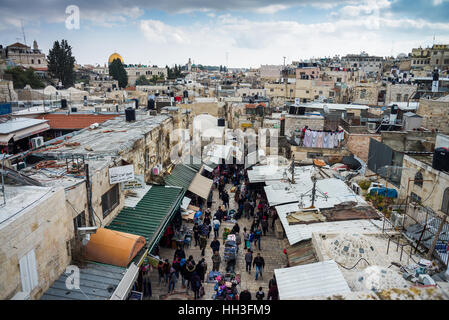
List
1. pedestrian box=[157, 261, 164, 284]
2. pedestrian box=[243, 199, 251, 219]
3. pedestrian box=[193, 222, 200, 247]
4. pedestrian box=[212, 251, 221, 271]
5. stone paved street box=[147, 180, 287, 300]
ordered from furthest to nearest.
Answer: pedestrian box=[243, 199, 251, 219] < pedestrian box=[193, 222, 200, 247] < pedestrian box=[212, 251, 221, 271] < pedestrian box=[157, 261, 164, 284] < stone paved street box=[147, 180, 287, 300]

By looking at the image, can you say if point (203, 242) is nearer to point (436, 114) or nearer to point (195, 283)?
point (195, 283)

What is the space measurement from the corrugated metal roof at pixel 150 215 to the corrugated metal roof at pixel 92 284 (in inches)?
86.6

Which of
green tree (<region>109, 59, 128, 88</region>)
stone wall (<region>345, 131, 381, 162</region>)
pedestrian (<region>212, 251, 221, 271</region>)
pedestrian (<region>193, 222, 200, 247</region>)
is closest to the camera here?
pedestrian (<region>212, 251, 221, 271</region>)

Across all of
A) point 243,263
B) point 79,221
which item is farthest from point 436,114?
point 79,221

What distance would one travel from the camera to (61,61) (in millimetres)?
56688

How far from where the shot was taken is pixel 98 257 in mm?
9289

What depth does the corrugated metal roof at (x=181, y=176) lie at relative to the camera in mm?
17562

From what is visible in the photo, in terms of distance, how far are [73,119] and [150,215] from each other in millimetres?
12710

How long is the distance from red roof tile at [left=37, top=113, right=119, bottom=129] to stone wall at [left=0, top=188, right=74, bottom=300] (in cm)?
1418

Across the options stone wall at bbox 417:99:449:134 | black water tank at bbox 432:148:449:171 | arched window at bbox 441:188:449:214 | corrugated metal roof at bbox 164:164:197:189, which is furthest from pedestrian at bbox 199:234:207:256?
stone wall at bbox 417:99:449:134

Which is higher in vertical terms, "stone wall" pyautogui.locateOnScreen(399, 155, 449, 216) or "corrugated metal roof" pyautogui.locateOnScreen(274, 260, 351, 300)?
"stone wall" pyautogui.locateOnScreen(399, 155, 449, 216)

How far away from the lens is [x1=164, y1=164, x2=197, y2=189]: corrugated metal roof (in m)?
17.6

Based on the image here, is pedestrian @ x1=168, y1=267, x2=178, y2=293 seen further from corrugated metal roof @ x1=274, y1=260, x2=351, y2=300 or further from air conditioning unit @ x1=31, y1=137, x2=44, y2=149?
air conditioning unit @ x1=31, y1=137, x2=44, y2=149
